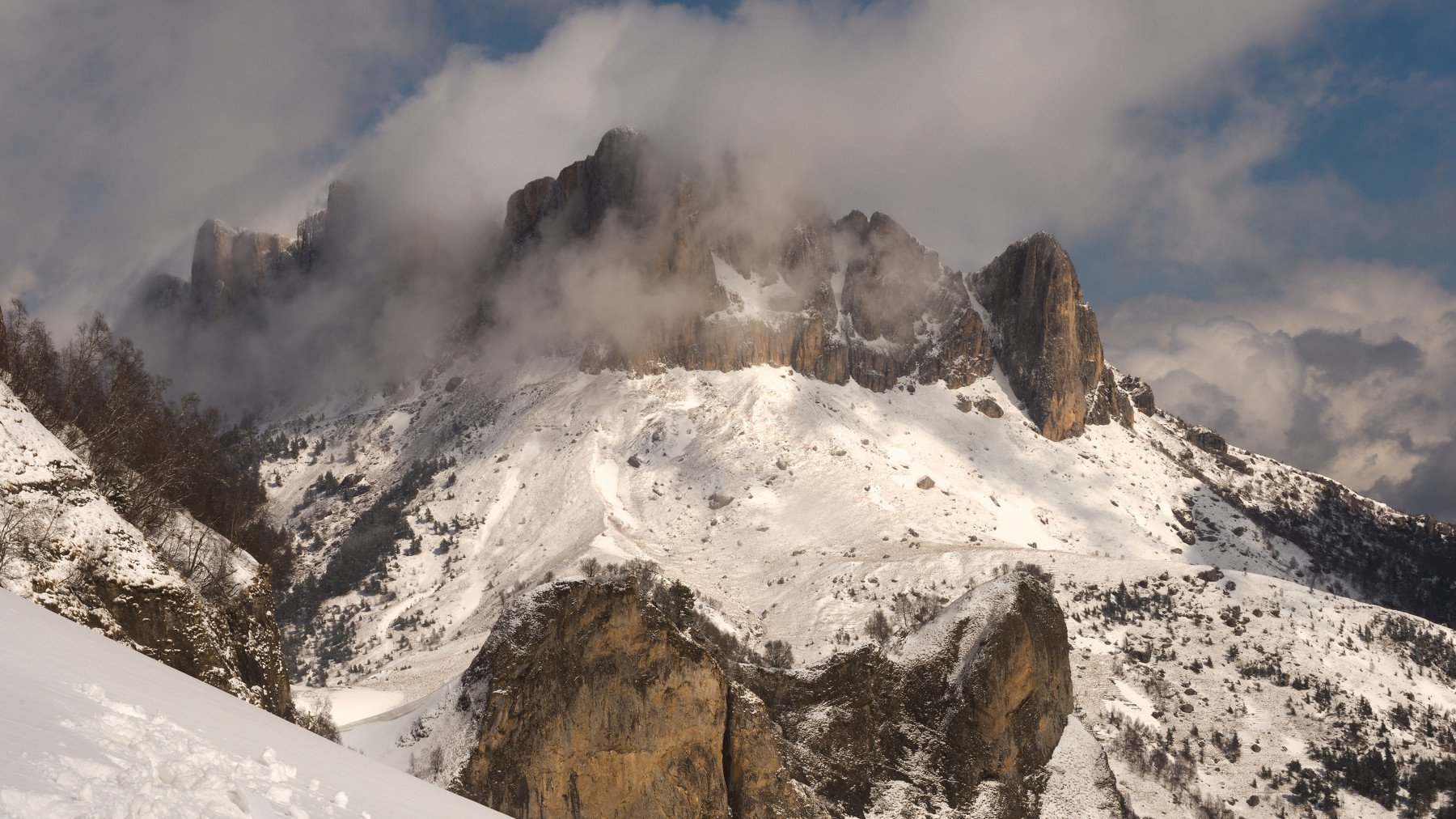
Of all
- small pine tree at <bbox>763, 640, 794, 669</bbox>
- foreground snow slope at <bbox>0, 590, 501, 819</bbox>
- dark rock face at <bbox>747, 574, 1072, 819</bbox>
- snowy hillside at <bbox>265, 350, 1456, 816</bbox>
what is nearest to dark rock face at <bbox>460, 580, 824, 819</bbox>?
dark rock face at <bbox>747, 574, 1072, 819</bbox>

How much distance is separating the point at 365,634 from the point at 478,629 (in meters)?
20.9

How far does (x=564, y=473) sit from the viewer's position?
575 ft

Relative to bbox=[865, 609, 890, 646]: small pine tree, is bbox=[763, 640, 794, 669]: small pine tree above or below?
below

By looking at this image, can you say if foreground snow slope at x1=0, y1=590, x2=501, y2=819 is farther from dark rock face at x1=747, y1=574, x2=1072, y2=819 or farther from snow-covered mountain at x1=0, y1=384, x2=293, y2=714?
dark rock face at x1=747, y1=574, x2=1072, y2=819

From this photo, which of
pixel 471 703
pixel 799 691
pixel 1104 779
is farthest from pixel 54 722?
pixel 1104 779

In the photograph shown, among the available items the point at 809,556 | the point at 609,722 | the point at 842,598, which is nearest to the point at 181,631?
the point at 609,722

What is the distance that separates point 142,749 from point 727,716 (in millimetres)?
30676

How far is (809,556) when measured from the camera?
15050 cm

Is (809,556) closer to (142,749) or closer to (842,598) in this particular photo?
(842,598)

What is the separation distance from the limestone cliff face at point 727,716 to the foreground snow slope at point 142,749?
21.0 m

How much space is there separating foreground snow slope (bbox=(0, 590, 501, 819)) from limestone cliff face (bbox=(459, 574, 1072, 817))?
2103cm

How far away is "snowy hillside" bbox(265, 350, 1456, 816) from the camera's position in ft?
349

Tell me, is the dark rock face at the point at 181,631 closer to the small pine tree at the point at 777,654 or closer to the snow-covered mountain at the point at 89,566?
the snow-covered mountain at the point at 89,566

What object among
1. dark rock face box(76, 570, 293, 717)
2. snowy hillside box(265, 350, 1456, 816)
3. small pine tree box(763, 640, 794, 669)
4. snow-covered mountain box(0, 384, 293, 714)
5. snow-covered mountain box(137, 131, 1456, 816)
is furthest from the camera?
small pine tree box(763, 640, 794, 669)
